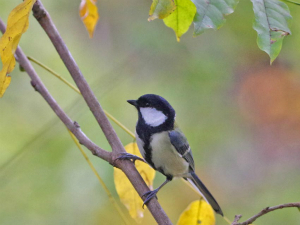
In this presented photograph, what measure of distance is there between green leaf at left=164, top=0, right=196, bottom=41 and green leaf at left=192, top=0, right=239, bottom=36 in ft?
0.04

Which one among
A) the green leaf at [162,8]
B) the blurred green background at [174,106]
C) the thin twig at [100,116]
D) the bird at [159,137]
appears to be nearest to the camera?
the green leaf at [162,8]

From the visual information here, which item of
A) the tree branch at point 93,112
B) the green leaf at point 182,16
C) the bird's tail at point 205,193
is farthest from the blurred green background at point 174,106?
the green leaf at point 182,16

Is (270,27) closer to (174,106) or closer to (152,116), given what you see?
(152,116)

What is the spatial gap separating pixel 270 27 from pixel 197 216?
1.64ft

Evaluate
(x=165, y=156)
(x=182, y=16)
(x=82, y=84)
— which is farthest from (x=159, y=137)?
(x=182, y=16)

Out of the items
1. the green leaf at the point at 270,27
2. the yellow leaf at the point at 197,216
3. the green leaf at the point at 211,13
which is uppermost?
the green leaf at the point at 211,13

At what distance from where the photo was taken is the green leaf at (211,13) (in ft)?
1.97

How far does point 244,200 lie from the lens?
212cm

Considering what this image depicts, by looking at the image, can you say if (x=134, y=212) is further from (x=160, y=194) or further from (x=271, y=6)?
(x=160, y=194)

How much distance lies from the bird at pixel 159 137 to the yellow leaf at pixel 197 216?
0.62 feet

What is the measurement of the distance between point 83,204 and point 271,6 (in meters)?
1.53

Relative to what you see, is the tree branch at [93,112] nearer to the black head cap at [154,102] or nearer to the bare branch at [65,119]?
the bare branch at [65,119]

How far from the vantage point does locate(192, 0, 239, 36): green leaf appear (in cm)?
60

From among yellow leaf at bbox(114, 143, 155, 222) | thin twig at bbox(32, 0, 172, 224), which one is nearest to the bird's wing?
yellow leaf at bbox(114, 143, 155, 222)
